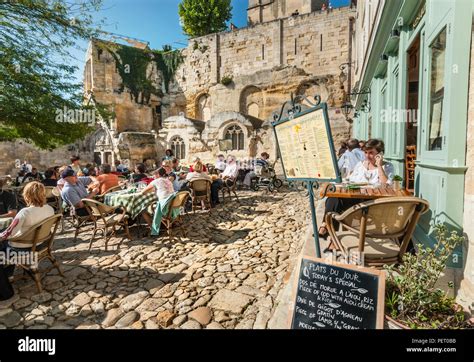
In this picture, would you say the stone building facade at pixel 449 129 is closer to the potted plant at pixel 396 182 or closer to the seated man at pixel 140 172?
the potted plant at pixel 396 182

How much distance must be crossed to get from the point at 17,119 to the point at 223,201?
632cm

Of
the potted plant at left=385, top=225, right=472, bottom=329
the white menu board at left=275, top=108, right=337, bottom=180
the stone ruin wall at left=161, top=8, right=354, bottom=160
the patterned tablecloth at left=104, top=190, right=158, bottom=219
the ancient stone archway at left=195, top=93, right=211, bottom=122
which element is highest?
the stone ruin wall at left=161, top=8, right=354, bottom=160

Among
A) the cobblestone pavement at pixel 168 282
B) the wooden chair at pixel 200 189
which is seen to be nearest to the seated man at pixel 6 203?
the cobblestone pavement at pixel 168 282

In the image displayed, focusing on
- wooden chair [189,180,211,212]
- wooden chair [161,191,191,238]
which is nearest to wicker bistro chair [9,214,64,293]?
wooden chair [161,191,191,238]

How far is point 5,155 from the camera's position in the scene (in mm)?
20688

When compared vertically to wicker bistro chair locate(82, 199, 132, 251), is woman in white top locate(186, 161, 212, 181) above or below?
above

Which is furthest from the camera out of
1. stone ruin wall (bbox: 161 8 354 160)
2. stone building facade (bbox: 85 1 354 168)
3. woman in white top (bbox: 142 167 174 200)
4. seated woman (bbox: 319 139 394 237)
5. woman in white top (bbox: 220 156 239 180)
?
stone ruin wall (bbox: 161 8 354 160)

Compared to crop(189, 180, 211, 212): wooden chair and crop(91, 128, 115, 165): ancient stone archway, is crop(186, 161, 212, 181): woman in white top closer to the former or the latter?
crop(189, 180, 211, 212): wooden chair

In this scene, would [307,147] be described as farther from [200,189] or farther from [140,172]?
[140,172]

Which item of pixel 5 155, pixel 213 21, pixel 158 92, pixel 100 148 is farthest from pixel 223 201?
pixel 213 21

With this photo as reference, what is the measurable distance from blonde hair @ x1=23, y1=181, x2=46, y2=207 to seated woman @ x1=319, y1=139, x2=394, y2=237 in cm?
412

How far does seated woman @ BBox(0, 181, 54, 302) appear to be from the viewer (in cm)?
336

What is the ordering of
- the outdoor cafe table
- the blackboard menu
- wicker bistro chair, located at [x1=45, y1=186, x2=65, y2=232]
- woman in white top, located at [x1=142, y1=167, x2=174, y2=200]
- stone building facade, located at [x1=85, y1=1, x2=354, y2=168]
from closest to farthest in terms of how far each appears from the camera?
the blackboard menu
the outdoor cafe table
woman in white top, located at [x1=142, y1=167, x2=174, y2=200]
wicker bistro chair, located at [x1=45, y1=186, x2=65, y2=232]
stone building facade, located at [x1=85, y1=1, x2=354, y2=168]

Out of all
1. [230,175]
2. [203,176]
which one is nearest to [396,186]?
[203,176]
